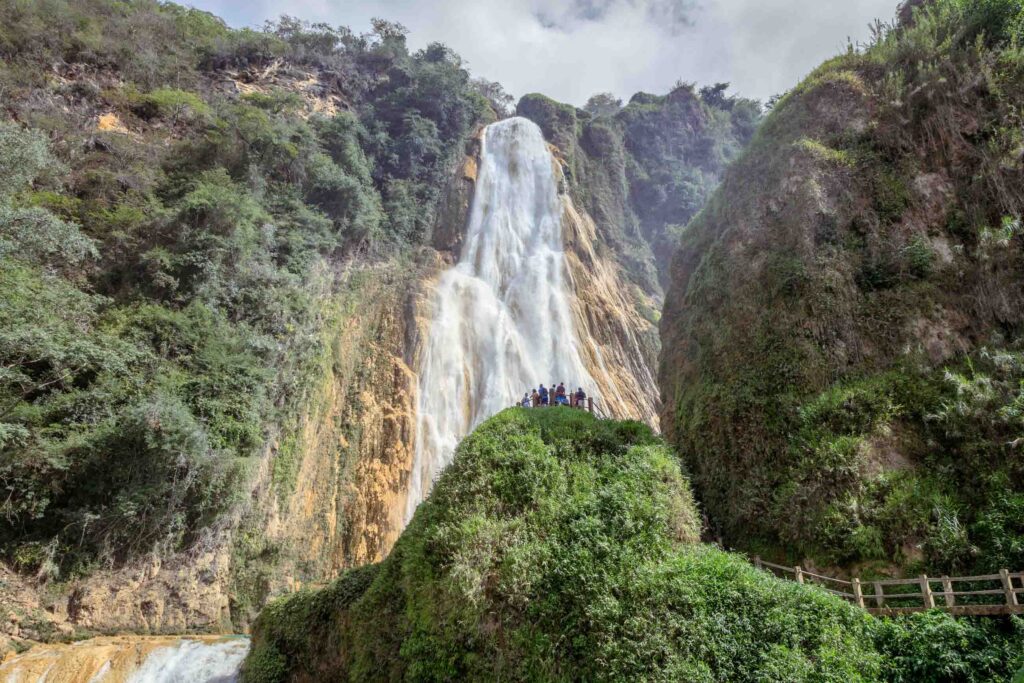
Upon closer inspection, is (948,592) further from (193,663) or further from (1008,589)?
(193,663)

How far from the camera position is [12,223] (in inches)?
522

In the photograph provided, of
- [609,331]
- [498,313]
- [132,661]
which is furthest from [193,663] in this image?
[609,331]

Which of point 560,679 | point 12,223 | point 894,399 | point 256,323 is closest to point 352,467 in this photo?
point 256,323

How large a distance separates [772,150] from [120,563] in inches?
830

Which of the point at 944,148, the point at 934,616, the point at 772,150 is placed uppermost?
the point at 772,150

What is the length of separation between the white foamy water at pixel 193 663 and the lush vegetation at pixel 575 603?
2.22 ft

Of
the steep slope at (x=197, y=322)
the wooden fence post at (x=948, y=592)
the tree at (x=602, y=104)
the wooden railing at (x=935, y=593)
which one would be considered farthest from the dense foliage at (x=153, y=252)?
the tree at (x=602, y=104)

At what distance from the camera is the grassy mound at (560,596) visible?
25.5 feet

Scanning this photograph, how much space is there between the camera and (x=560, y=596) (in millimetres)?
8992

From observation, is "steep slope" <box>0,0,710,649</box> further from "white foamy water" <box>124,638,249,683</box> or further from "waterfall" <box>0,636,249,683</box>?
"white foamy water" <box>124,638,249,683</box>

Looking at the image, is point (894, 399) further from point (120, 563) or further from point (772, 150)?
point (120, 563)

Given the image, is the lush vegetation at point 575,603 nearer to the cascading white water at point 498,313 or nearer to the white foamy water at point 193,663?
the white foamy water at point 193,663

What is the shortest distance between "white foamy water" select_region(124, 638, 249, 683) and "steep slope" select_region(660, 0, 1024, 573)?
11.3m

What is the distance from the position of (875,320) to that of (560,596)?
928 cm
